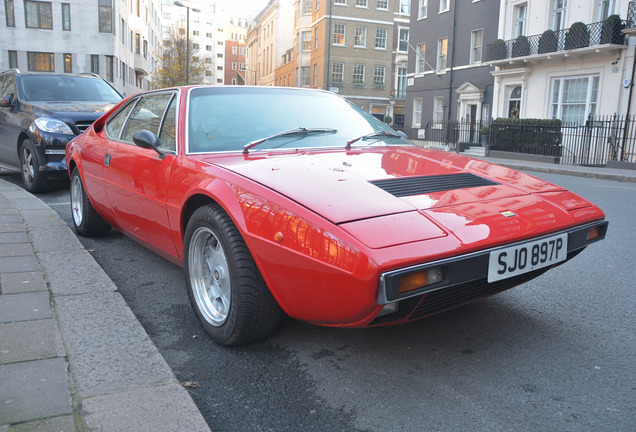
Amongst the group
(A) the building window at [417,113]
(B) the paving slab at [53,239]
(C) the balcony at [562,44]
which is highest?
(C) the balcony at [562,44]

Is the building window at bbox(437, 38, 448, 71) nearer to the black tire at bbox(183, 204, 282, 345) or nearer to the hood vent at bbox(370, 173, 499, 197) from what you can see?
the hood vent at bbox(370, 173, 499, 197)

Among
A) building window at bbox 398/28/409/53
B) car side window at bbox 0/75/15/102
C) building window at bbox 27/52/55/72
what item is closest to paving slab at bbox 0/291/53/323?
car side window at bbox 0/75/15/102

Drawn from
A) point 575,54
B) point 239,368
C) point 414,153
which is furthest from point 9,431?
point 575,54

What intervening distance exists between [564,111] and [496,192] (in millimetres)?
21828

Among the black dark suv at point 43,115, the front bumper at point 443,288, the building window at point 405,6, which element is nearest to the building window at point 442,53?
the building window at point 405,6

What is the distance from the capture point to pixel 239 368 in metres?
2.54

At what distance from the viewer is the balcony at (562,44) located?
18812 mm

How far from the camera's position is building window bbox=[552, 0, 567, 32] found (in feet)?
72.0

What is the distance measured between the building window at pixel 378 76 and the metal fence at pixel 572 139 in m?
26.1

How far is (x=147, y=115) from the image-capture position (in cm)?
405

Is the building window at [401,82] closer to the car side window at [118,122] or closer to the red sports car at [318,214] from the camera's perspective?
the car side window at [118,122]

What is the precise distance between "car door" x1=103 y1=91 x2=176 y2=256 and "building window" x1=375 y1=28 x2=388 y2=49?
46.6 m

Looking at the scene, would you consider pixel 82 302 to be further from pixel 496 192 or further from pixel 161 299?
pixel 496 192

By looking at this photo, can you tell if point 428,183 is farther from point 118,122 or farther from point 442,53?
point 442,53
